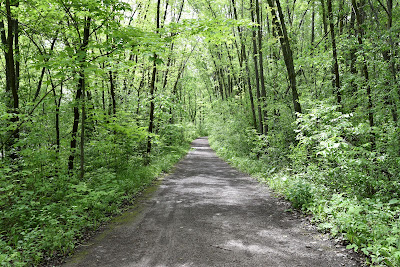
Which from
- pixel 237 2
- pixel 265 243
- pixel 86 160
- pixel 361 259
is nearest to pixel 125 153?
pixel 86 160

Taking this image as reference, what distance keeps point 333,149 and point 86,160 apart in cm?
890

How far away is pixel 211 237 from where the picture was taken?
4508mm

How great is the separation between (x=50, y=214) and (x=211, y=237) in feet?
12.1

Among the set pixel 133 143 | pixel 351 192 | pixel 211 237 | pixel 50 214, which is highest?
pixel 133 143

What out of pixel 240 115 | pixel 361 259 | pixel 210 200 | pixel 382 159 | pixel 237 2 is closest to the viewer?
pixel 361 259

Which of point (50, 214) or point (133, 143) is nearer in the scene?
point (50, 214)

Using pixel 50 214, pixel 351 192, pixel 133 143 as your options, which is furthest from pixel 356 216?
pixel 133 143

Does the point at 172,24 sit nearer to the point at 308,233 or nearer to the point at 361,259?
the point at 308,233

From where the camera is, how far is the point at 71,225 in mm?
4848

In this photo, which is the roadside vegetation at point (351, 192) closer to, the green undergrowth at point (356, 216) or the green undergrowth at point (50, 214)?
the green undergrowth at point (356, 216)

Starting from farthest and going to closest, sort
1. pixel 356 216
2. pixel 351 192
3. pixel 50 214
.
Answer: pixel 351 192, pixel 50 214, pixel 356 216

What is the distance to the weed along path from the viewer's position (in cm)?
373

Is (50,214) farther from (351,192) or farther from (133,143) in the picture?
(351,192)

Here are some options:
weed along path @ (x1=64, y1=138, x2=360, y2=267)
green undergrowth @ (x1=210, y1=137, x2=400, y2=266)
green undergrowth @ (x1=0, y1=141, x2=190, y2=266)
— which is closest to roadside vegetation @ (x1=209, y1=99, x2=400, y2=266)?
green undergrowth @ (x1=210, y1=137, x2=400, y2=266)
